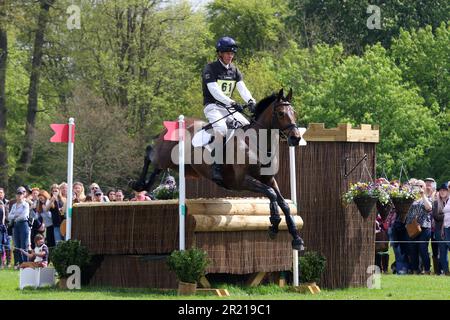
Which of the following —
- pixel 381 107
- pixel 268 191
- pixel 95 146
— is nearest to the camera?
pixel 268 191

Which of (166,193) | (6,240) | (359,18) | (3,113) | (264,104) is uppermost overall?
(359,18)

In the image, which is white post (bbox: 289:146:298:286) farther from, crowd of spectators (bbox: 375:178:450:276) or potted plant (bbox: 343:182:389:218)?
crowd of spectators (bbox: 375:178:450:276)

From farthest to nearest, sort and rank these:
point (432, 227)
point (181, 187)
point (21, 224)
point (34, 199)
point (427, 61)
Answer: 1. point (427, 61)
2. point (34, 199)
3. point (21, 224)
4. point (432, 227)
5. point (181, 187)

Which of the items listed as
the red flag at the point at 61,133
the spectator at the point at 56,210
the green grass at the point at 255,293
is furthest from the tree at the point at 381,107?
the red flag at the point at 61,133

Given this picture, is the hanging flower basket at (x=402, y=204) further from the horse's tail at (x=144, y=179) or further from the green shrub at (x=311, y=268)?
the horse's tail at (x=144, y=179)

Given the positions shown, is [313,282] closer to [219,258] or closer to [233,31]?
[219,258]

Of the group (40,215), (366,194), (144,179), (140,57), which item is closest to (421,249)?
(366,194)

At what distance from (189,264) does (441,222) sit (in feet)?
29.0

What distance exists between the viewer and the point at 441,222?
2266 centimetres

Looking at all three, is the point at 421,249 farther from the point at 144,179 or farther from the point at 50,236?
the point at 50,236

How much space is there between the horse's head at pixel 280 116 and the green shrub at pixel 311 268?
8.25 ft

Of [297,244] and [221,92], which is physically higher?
[221,92]

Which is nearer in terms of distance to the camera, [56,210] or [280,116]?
[280,116]

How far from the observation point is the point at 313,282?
17234 mm
